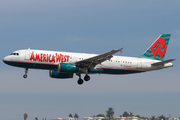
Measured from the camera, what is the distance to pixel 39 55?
48.9m

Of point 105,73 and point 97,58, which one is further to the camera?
point 105,73

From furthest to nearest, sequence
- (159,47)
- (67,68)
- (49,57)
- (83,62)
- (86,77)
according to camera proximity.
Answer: (159,47), (86,77), (83,62), (49,57), (67,68)

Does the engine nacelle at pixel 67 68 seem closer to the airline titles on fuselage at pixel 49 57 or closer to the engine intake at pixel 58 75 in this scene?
the airline titles on fuselage at pixel 49 57

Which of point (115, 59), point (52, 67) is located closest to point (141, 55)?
point (115, 59)

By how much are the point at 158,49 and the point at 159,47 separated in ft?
2.06

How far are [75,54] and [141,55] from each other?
13.2 meters

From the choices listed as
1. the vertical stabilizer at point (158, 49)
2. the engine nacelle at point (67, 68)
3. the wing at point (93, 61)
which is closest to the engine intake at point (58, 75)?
the wing at point (93, 61)

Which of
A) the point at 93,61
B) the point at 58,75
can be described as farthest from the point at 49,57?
the point at 58,75

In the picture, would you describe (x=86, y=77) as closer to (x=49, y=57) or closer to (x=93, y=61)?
(x=93, y=61)

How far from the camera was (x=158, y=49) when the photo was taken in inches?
2302

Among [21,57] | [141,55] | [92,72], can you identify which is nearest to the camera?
[21,57]

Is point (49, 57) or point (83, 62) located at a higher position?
point (49, 57)

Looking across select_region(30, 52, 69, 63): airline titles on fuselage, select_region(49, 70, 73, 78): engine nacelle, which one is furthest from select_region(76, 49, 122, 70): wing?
select_region(49, 70, 73, 78): engine nacelle

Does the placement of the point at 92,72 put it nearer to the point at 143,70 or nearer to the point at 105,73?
the point at 105,73
